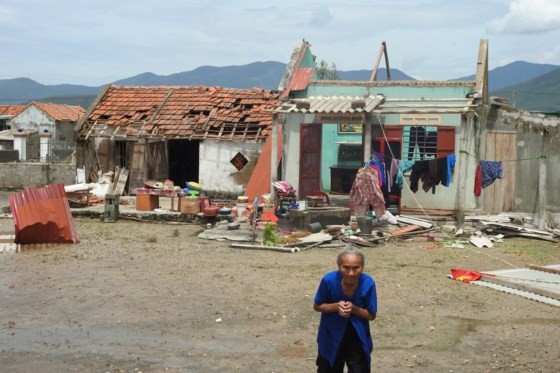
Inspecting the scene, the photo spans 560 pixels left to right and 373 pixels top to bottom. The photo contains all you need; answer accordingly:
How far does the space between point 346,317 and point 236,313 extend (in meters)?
4.03

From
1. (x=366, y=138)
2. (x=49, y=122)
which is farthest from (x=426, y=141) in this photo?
(x=49, y=122)

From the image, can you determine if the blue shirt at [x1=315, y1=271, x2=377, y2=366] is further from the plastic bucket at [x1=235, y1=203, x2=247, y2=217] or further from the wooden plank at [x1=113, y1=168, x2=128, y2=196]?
the wooden plank at [x1=113, y1=168, x2=128, y2=196]

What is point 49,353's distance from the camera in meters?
7.11

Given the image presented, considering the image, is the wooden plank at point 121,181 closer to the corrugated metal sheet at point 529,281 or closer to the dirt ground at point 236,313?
the dirt ground at point 236,313

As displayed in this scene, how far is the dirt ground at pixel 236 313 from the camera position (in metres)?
7.02

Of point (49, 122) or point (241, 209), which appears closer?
point (241, 209)

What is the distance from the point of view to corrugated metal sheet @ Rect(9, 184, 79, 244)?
1440 cm

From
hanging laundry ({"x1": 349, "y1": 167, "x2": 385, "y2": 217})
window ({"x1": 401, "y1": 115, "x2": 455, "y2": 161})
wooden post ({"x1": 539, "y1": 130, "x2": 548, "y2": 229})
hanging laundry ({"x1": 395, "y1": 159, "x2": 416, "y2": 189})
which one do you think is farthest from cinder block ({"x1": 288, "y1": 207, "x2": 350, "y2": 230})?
wooden post ({"x1": 539, "y1": 130, "x2": 548, "y2": 229})

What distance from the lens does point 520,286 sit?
10328mm

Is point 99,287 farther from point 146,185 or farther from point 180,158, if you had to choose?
point 180,158

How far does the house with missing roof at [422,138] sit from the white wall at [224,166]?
10.3 ft

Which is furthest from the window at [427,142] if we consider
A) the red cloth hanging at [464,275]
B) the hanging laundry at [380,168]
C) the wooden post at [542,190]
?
the red cloth hanging at [464,275]

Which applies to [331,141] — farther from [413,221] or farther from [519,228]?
[519,228]

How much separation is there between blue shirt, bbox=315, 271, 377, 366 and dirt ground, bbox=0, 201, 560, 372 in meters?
1.74
